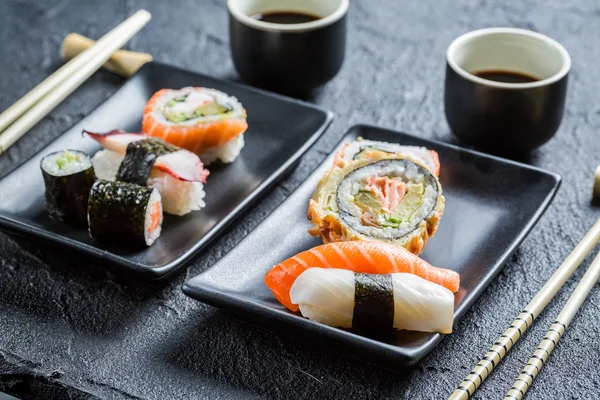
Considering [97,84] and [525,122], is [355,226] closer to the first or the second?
[525,122]

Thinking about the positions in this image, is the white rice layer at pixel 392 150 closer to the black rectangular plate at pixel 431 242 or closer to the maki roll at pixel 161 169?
the black rectangular plate at pixel 431 242

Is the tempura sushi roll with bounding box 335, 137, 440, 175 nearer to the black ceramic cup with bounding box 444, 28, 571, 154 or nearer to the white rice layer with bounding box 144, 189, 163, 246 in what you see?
the black ceramic cup with bounding box 444, 28, 571, 154

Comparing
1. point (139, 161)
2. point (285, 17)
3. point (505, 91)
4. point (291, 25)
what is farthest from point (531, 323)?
point (285, 17)

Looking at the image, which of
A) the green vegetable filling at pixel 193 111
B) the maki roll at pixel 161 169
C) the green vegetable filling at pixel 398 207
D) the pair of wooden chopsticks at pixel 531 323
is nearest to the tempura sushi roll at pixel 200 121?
the green vegetable filling at pixel 193 111

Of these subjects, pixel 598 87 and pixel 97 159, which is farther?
pixel 598 87

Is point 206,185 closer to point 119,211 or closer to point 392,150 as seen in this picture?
point 119,211

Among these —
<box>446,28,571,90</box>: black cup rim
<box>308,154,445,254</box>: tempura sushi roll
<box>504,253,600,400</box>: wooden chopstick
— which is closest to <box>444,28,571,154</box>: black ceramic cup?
<box>446,28,571,90</box>: black cup rim

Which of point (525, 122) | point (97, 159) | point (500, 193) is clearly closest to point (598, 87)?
point (525, 122)
